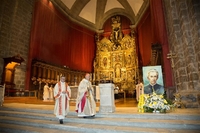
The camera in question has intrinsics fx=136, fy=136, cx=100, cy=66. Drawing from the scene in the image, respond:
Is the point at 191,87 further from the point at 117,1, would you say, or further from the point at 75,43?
the point at 117,1

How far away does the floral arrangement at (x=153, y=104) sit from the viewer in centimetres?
411

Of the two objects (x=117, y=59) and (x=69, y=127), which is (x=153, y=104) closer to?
(x=69, y=127)

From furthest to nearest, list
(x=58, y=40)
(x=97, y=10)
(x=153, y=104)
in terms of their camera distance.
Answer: (x=97, y=10) < (x=58, y=40) < (x=153, y=104)

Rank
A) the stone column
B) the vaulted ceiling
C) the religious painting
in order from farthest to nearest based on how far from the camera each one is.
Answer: the vaulted ceiling, the religious painting, the stone column

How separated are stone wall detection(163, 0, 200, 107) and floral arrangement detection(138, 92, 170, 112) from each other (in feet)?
4.38

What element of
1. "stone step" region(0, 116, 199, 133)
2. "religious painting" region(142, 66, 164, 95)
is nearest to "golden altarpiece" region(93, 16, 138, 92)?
"religious painting" region(142, 66, 164, 95)

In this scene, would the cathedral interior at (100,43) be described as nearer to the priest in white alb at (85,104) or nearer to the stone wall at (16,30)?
the stone wall at (16,30)

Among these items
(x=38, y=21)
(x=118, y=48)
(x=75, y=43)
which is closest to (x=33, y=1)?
(x=38, y=21)

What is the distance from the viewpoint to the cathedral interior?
539cm

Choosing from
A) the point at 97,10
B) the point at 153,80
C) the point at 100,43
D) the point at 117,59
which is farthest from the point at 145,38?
the point at 153,80

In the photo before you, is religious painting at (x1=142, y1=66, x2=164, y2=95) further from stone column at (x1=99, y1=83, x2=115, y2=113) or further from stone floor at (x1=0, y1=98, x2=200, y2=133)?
stone column at (x1=99, y1=83, x2=115, y2=113)

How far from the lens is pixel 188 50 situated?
16.3 feet

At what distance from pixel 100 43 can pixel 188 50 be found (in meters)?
14.0

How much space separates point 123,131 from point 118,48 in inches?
592
